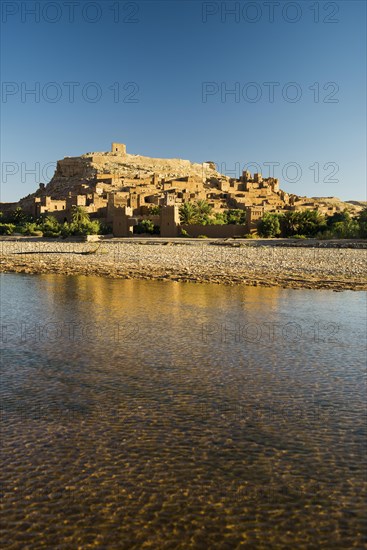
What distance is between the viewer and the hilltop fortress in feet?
153

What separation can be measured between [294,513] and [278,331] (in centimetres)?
700

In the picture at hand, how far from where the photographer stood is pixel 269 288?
17.9 m

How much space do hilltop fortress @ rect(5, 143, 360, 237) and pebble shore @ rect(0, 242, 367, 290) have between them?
1199 cm

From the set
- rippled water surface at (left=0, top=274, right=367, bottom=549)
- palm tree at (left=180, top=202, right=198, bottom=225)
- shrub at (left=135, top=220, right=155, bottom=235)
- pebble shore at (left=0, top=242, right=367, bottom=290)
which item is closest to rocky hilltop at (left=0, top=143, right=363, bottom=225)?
shrub at (left=135, top=220, right=155, bottom=235)

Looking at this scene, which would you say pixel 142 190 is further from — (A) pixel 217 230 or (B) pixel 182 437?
(B) pixel 182 437

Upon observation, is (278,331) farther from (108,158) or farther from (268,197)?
(108,158)

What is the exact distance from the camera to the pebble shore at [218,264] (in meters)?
19.9

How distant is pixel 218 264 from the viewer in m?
24.6

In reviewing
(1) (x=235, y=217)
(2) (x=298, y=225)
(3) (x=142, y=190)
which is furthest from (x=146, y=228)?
(3) (x=142, y=190)

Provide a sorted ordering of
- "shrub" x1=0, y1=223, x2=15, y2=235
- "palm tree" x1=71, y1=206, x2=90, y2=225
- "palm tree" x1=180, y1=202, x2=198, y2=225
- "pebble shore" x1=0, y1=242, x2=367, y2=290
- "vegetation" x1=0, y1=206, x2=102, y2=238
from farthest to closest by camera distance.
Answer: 1. "shrub" x1=0, y1=223, x2=15, y2=235
2. "palm tree" x1=71, y1=206, x2=90, y2=225
3. "palm tree" x1=180, y1=202, x2=198, y2=225
4. "vegetation" x1=0, y1=206, x2=102, y2=238
5. "pebble shore" x1=0, y1=242, x2=367, y2=290

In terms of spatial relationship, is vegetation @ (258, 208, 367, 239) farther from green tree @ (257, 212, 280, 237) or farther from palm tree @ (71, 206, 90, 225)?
palm tree @ (71, 206, 90, 225)

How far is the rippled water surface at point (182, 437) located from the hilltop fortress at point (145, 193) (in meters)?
35.8

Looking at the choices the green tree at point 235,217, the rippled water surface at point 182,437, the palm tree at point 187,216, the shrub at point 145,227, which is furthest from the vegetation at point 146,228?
the rippled water surface at point 182,437

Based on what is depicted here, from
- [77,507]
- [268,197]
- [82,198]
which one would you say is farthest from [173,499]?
[268,197]
